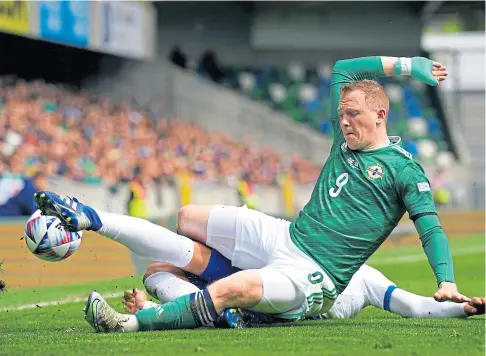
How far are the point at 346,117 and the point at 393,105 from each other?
27185mm

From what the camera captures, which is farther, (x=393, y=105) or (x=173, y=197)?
(x=393, y=105)

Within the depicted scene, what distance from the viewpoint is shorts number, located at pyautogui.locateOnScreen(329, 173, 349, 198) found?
6750mm

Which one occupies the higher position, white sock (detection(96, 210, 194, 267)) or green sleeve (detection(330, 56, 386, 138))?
green sleeve (detection(330, 56, 386, 138))

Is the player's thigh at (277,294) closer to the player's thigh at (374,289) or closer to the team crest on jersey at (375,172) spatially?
the team crest on jersey at (375,172)

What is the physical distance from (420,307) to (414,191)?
4.26ft

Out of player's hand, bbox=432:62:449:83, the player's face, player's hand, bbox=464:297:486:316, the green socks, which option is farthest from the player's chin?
the green socks

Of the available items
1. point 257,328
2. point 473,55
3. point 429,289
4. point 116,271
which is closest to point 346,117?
point 257,328

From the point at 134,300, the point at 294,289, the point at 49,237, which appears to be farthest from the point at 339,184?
the point at 49,237

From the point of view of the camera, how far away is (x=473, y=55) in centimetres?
3869

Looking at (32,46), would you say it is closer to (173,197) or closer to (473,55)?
(173,197)

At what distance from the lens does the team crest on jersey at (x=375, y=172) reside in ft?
21.8

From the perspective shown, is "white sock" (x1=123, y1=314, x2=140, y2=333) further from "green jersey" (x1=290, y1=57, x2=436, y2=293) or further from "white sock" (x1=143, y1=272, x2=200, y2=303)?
"green jersey" (x1=290, y1=57, x2=436, y2=293)

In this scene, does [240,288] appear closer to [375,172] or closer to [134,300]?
[134,300]

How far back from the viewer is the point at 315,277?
6535 millimetres
